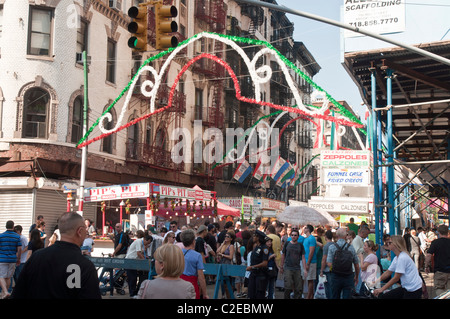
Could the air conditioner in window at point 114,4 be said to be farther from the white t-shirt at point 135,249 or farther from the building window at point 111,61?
the white t-shirt at point 135,249

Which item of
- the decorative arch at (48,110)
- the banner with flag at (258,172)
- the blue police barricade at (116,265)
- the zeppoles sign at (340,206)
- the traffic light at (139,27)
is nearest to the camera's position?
the traffic light at (139,27)

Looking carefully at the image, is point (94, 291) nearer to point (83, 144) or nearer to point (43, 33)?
point (83, 144)

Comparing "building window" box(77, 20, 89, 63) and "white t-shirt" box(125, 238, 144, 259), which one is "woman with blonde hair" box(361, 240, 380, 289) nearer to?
"white t-shirt" box(125, 238, 144, 259)

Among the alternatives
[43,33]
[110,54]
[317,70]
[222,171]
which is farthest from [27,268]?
[317,70]

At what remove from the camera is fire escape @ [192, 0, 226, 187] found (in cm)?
4172

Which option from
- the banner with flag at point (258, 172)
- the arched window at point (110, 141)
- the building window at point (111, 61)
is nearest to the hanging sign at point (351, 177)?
the arched window at point (110, 141)

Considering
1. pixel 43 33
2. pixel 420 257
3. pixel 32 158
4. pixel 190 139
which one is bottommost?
pixel 420 257

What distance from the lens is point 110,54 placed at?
3123 centimetres

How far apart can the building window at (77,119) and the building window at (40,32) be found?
2770 mm

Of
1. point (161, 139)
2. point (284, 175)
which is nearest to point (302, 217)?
point (161, 139)

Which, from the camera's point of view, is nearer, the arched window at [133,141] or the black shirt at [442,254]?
the black shirt at [442,254]

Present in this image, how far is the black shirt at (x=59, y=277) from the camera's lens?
4840 millimetres
